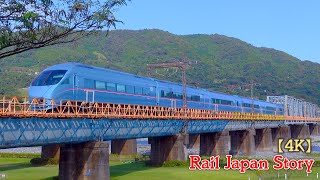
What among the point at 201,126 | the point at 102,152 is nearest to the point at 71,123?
the point at 102,152

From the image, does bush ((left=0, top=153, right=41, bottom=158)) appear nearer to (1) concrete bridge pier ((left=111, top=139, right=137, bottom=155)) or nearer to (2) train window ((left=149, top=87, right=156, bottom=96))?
(1) concrete bridge pier ((left=111, top=139, right=137, bottom=155))

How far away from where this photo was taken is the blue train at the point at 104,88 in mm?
38562

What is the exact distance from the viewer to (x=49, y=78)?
39.0m

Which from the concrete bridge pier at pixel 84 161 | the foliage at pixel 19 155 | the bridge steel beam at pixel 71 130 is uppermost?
the bridge steel beam at pixel 71 130

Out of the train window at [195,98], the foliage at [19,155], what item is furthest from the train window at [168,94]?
the foliage at [19,155]

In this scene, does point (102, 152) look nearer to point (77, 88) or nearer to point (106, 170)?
point (106, 170)

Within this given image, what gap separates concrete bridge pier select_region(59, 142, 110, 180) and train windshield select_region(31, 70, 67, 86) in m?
5.59

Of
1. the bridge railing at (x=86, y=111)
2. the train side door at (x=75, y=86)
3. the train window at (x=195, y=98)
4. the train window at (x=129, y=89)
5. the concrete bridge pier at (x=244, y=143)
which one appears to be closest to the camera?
the bridge railing at (x=86, y=111)

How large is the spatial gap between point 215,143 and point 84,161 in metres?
39.5

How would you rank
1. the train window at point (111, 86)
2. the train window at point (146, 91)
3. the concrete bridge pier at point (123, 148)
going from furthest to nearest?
the concrete bridge pier at point (123, 148)
the train window at point (146, 91)
the train window at point (111, 86)

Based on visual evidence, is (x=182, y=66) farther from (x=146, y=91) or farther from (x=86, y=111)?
(x=86, y=111)

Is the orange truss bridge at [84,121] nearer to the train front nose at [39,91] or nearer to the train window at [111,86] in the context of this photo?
the train front nose at [39,91]

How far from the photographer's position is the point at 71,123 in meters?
34.8

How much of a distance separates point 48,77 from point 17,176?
53.3 ft
